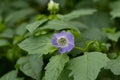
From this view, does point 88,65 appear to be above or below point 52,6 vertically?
below

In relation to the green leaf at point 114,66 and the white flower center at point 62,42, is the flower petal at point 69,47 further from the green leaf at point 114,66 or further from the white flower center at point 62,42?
the green leaf at point 114,66

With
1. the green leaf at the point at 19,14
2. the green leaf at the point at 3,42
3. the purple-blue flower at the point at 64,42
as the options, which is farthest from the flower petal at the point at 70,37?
the green leaf at the point at 19,14

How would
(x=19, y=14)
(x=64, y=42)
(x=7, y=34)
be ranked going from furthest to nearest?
(x=19, y=14) → (x=7, y=34) → (x=64, y=42)

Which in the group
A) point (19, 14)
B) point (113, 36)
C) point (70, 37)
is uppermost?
point (70, 37)

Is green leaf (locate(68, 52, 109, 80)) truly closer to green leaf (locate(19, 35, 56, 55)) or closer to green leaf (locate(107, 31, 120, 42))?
green leaf (locate(19, 35, 56, 55))

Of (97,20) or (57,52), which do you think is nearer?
(57,52)

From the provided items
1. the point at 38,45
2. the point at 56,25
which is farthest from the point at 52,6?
the point at 38,45

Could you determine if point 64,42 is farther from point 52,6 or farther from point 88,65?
point 52,6
